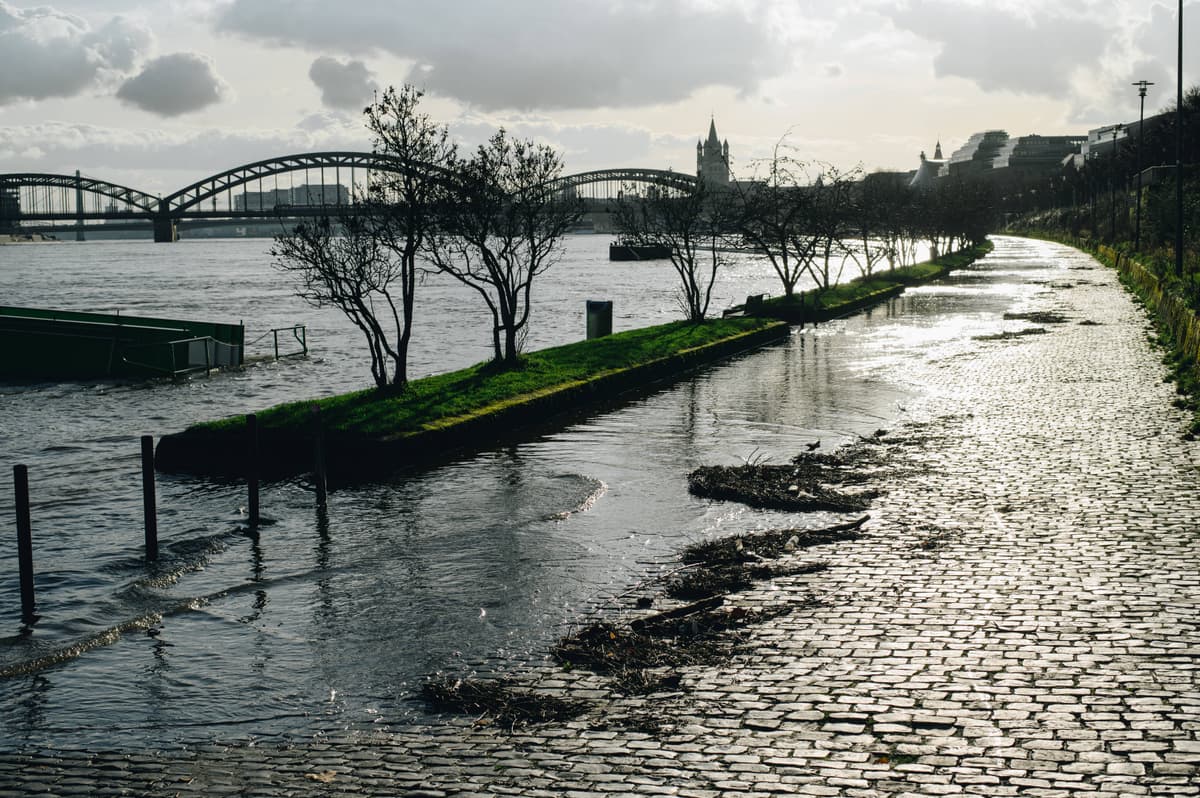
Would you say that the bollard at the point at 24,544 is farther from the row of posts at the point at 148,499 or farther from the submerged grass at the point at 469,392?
the submerged grass at the point at 469,392

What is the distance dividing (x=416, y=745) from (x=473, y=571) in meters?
3.64

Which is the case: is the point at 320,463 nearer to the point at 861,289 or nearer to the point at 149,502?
the point at 149,502

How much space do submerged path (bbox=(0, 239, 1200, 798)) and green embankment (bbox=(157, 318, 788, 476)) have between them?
6454 mm

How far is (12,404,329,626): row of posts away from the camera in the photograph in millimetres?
9398

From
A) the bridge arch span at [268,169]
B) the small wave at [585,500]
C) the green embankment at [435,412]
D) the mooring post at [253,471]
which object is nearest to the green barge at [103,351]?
the green embankment at [435,412]

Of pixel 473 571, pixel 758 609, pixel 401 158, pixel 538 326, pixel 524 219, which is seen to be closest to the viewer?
pixel 758 609

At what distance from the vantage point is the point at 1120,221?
290 ft

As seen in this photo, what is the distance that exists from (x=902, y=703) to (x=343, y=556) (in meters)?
5.75

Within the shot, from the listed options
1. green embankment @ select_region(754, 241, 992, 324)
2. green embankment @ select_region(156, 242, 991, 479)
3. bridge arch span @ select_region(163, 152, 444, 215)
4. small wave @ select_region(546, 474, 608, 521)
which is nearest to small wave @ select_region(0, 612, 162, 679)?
small wave @ select_region(546, 474, 608, 521)

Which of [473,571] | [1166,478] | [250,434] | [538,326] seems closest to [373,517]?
[250,434]

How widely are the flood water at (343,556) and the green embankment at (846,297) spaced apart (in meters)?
10.8

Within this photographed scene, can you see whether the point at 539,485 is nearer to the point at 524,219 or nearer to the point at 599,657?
the point at 599,657

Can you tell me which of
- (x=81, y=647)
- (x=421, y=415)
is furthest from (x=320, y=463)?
(x=81, y=647)

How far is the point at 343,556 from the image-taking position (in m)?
11.0
